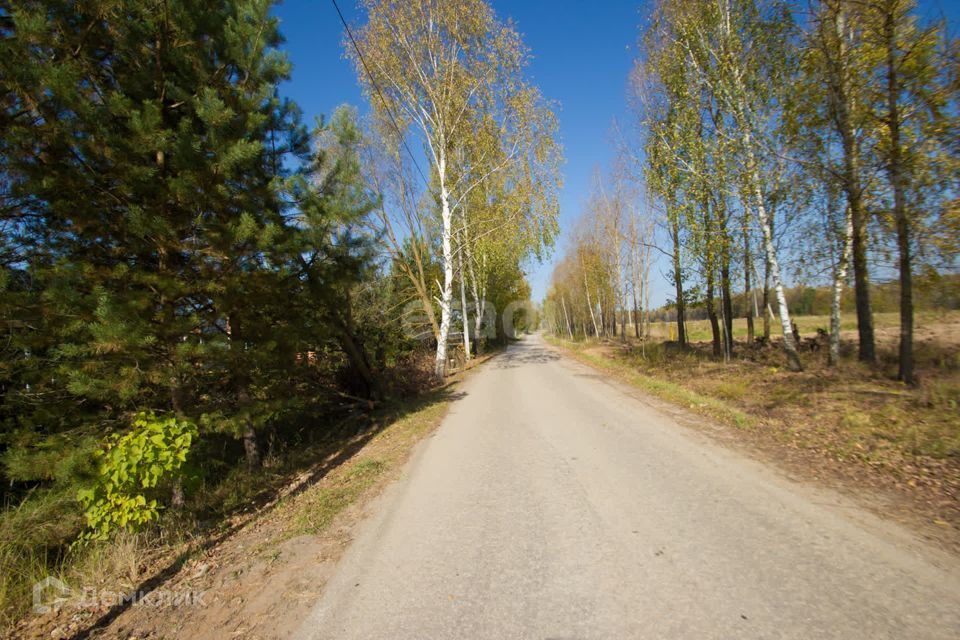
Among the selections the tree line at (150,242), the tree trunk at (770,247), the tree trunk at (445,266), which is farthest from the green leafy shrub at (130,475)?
the tree trunk at (770,247)

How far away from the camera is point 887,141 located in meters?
6.93

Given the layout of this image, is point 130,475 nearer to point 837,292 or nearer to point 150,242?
point 150,242

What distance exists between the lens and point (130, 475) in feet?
11.1

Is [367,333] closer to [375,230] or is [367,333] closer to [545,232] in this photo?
[375,230]

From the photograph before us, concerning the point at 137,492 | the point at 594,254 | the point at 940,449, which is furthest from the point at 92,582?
the point at 594,254

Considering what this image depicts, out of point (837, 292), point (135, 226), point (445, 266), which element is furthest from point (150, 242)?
point (837, 292)

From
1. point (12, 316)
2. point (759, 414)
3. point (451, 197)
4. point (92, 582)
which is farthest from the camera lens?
point (451, 197)

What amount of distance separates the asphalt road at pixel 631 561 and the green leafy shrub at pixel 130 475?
1893 millimetres

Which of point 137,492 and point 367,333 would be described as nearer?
point 137,492

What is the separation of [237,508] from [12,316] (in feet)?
10.0

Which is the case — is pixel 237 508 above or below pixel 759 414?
below

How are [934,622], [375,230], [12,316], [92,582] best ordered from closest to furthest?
1. [934,622]
2. [92,582]
3. [12,316]
4. [375,230]

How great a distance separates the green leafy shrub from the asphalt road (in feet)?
6.21

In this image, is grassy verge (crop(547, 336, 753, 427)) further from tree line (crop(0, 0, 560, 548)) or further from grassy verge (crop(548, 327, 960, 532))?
tree line (crop(0, 0, 560, 548))
